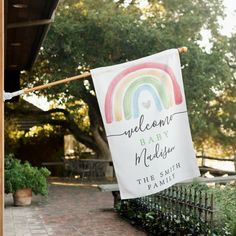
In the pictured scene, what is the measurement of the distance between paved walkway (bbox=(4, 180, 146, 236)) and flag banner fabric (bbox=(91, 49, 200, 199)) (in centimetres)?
327

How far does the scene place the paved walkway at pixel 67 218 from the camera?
7879 millimetres

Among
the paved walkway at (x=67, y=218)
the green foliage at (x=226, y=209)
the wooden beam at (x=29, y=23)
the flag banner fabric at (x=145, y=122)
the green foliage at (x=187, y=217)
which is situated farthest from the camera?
the paved walkway at (x=67, y=218)

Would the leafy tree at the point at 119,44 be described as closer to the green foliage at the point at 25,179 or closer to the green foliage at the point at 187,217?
the green foliage at the point at 25,179

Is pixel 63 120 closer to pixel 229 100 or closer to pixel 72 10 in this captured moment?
pixel 72 10

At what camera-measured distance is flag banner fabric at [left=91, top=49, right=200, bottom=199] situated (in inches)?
181

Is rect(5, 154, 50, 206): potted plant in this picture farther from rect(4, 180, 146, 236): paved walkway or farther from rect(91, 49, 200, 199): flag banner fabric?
rect(91, 49, 200, 199): flag banner fabric

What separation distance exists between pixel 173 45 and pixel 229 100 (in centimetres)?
725

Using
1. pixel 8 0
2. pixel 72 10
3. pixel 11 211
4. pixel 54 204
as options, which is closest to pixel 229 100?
pixel 72 10

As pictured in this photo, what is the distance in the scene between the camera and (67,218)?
9.19m

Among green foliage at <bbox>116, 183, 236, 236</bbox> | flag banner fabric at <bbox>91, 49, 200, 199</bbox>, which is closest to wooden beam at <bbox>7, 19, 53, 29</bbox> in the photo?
flag banner fabric at <bbox>91, 49, 200, 199</bbox>

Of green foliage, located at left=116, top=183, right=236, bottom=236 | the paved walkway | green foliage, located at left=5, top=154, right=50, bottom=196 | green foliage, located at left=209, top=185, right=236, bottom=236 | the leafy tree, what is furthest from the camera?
the leafy tree

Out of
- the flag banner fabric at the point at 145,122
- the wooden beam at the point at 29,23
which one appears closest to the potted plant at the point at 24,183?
the wooden beam at the point at 29,23

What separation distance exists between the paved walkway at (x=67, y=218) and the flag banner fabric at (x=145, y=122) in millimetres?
3266

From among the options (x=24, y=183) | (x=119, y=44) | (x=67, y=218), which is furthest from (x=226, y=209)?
(x=119, y=44)
